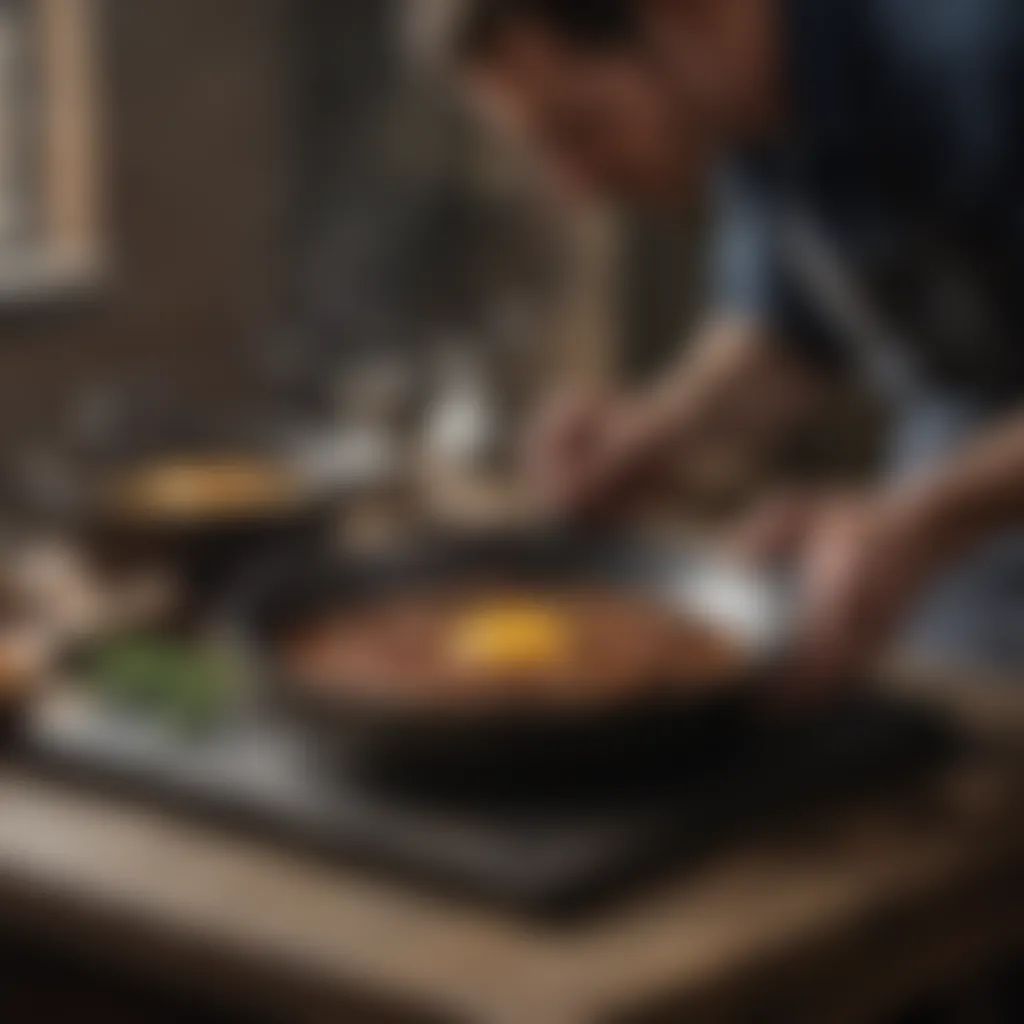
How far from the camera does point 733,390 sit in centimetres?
224

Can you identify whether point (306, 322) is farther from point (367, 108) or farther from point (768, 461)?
point (768, 461)

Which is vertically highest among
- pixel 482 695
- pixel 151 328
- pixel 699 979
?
pixel 151 328

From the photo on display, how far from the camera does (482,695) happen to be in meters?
1.62

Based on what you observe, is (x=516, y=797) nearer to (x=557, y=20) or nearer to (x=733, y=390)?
(x=557, y=20)

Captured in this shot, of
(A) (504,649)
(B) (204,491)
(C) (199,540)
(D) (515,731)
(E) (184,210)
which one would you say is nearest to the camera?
(D) (515,731)

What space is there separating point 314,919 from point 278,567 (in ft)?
1.49

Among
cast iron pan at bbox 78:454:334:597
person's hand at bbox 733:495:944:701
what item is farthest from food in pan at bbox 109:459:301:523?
person's hand at bbox 733:495:944:701

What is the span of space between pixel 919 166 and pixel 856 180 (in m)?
0.06

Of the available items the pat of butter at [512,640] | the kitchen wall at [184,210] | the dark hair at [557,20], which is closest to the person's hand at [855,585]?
the pat of butter at [512,640]

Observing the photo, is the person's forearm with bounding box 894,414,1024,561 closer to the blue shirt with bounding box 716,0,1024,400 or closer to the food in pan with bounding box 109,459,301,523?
the blue shirt with bounding box 716,0,1024,400

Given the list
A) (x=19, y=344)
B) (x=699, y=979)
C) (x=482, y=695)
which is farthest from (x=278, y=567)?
(x=19, y=344)

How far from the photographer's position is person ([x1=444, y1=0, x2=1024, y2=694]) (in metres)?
1.70

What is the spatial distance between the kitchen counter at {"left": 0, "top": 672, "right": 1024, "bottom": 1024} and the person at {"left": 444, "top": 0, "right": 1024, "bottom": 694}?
17cm

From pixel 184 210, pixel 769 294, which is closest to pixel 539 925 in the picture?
pixel 769 294
